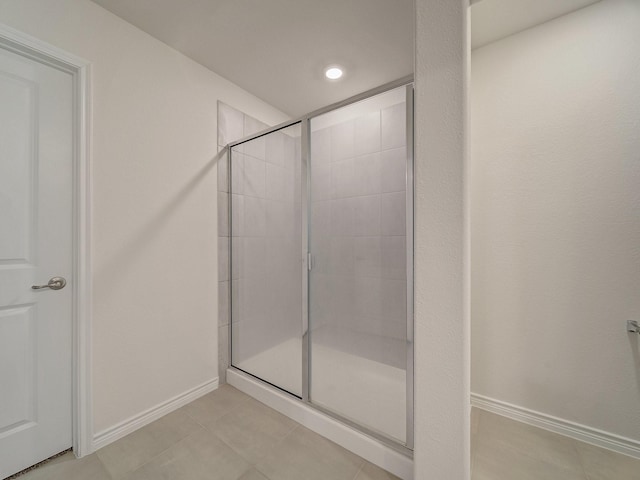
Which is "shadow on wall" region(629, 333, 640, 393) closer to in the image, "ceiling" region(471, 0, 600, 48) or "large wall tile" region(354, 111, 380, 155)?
"large wall tile" region(354, 111, 380, 155)

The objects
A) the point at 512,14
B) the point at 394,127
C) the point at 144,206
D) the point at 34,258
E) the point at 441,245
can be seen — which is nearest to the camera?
the point at 441,245

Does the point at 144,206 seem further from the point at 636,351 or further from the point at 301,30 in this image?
the point at 636,351

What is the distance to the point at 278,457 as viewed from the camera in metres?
1.35

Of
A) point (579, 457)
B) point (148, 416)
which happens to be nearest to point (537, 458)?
point (579, 457)

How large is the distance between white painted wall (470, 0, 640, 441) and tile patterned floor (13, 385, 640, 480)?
0.67 feet

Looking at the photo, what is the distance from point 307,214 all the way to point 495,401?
69.9 inches

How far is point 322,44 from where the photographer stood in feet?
5.91

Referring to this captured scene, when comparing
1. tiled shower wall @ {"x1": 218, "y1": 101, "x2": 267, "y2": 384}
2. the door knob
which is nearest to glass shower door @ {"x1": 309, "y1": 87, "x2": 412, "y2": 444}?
tiled shower wall @ {"x1": 218, "y1": 101, "x2": 267, "y2": 384}

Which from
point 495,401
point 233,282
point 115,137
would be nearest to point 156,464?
point 233,282

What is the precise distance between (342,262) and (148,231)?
50.1 inches

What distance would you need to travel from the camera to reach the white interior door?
3.97 feet

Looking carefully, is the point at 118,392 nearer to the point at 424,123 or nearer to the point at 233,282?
the point at 233,282

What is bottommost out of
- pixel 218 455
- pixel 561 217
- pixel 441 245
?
pixel 218 455

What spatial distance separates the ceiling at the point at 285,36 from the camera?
1495 millimetres
